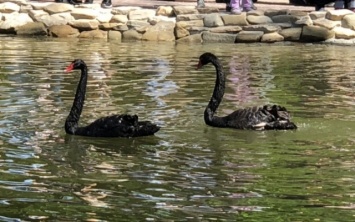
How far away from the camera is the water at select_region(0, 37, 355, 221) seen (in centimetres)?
673

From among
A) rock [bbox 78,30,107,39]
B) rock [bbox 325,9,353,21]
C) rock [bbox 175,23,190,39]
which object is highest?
rock [bbox 325,9,353,21]

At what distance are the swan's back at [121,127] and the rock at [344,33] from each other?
12284 millimetres

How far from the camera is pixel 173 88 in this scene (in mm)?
13211

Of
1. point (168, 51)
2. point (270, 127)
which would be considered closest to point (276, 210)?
point (270, 127)

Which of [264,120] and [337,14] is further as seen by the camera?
[337,14]

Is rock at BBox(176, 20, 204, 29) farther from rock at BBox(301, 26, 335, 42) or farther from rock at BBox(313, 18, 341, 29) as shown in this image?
rock at BBox(313, 18, 341, 29)

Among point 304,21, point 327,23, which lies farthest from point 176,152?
point 304,21

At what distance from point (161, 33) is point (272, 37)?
2.50 meters

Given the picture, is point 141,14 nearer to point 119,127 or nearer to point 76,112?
point 76,112

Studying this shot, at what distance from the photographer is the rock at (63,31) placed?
22.6 meters

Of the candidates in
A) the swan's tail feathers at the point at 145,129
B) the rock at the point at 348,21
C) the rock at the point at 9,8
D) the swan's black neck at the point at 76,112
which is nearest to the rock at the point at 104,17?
the rock at the point at 9,8

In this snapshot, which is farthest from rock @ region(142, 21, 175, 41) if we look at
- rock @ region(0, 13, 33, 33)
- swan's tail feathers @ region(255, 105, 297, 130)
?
swan's tail feathers @ region(255, 105, 297, 130)

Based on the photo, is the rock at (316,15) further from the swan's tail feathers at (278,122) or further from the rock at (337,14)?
the swan's tail feathers at (278,122)

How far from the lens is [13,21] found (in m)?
23.1
